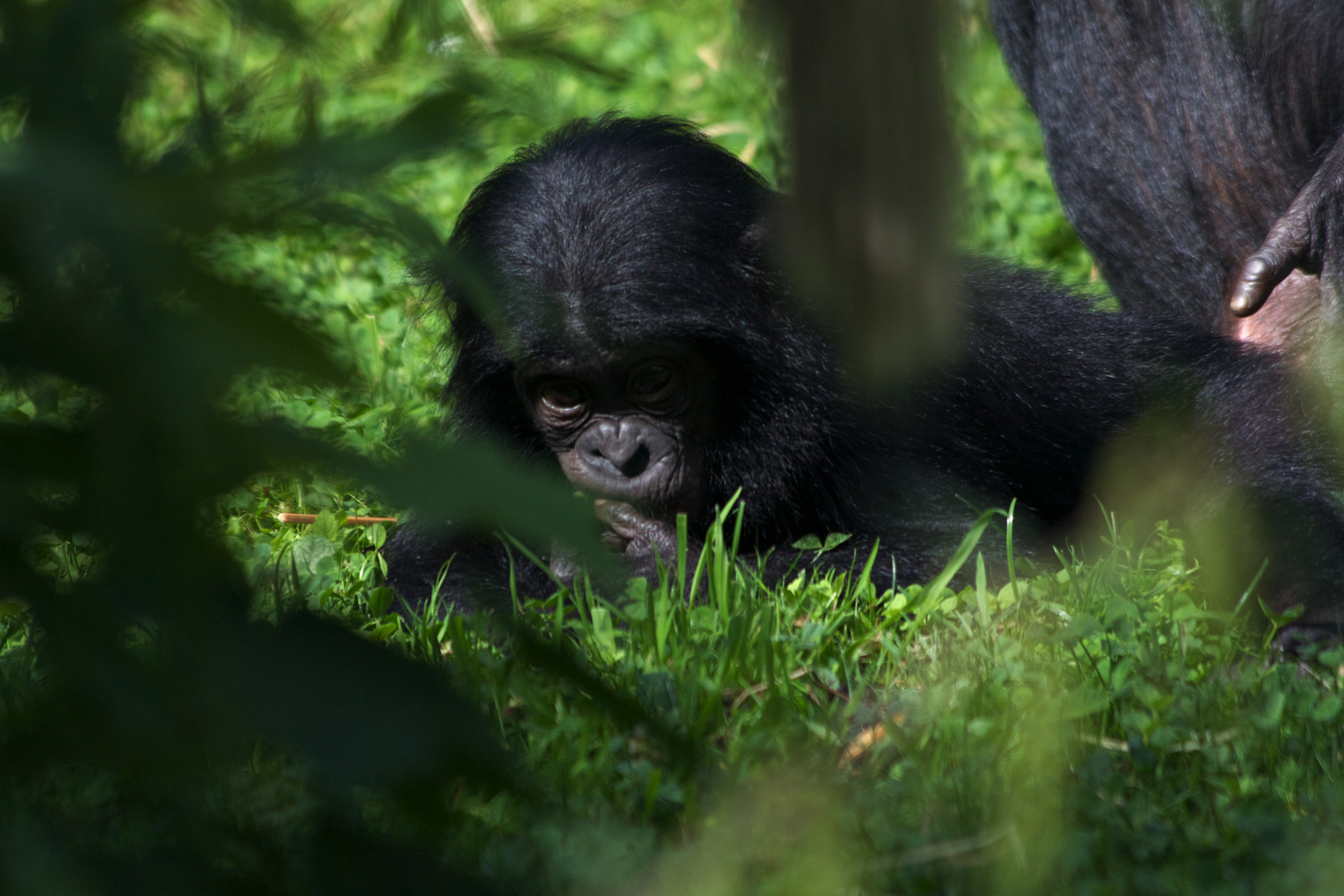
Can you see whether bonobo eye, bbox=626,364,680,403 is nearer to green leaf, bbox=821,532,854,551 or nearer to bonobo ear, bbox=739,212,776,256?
bonobo ear, bbox=739,212,776,256

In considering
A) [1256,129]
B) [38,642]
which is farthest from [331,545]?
[1256,129]

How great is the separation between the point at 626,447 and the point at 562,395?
298 mm

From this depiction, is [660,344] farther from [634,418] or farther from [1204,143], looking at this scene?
[1204,143]

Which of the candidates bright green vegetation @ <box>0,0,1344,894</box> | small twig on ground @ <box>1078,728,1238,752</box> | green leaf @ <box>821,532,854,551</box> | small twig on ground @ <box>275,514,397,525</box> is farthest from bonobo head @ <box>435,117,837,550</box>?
small twig on ground @ <box>1078,728,1238,752</box>

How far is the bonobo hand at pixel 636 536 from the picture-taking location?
4.36m

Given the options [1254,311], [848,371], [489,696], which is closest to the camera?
[489,696]

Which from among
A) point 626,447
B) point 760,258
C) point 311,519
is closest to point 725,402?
point 626,447

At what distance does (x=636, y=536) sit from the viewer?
4414 millimetres

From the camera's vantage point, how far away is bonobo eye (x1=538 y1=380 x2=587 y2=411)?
4.56 meters

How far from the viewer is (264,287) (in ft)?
4.72

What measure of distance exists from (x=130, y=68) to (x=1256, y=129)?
4518 mm

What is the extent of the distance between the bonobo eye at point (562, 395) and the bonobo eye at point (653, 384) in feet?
0.55

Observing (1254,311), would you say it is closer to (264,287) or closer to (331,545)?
(331,545)

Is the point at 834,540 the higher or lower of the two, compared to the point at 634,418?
lower
